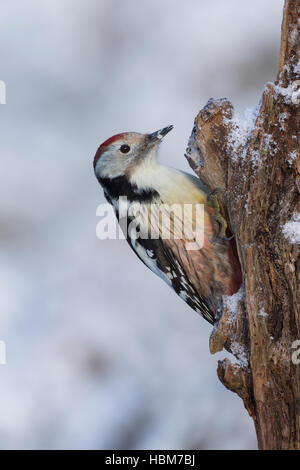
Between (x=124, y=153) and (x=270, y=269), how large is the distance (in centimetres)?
112

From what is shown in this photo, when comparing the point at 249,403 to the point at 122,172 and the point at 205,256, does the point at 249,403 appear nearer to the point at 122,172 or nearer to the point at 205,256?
the point at 205,256

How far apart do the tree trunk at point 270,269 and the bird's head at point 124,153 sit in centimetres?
73

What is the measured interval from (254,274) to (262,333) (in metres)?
0.24

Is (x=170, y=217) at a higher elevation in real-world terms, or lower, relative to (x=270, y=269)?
higher

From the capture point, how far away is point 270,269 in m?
2.54

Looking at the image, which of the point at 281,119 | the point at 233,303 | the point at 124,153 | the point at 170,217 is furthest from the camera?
the point at 124,153

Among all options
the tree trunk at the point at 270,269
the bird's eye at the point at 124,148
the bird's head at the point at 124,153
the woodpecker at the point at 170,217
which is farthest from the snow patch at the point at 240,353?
the bird's eye at the point at 124,148

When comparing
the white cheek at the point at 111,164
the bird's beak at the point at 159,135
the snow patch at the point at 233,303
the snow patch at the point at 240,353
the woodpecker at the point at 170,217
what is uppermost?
the bird's beak at the point at 159,135

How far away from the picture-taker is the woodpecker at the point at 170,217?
10.2 feet

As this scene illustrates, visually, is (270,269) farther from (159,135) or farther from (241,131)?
(159,135)

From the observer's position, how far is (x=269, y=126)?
8.32 feet

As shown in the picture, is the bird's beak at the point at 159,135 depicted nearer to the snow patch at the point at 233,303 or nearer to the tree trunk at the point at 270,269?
the tree trunk at the point at 270,269

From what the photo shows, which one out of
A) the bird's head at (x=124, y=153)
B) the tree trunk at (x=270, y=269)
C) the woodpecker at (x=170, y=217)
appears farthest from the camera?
the bird's head at (x=124, y=153)

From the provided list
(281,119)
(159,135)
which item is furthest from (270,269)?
(159,135)
